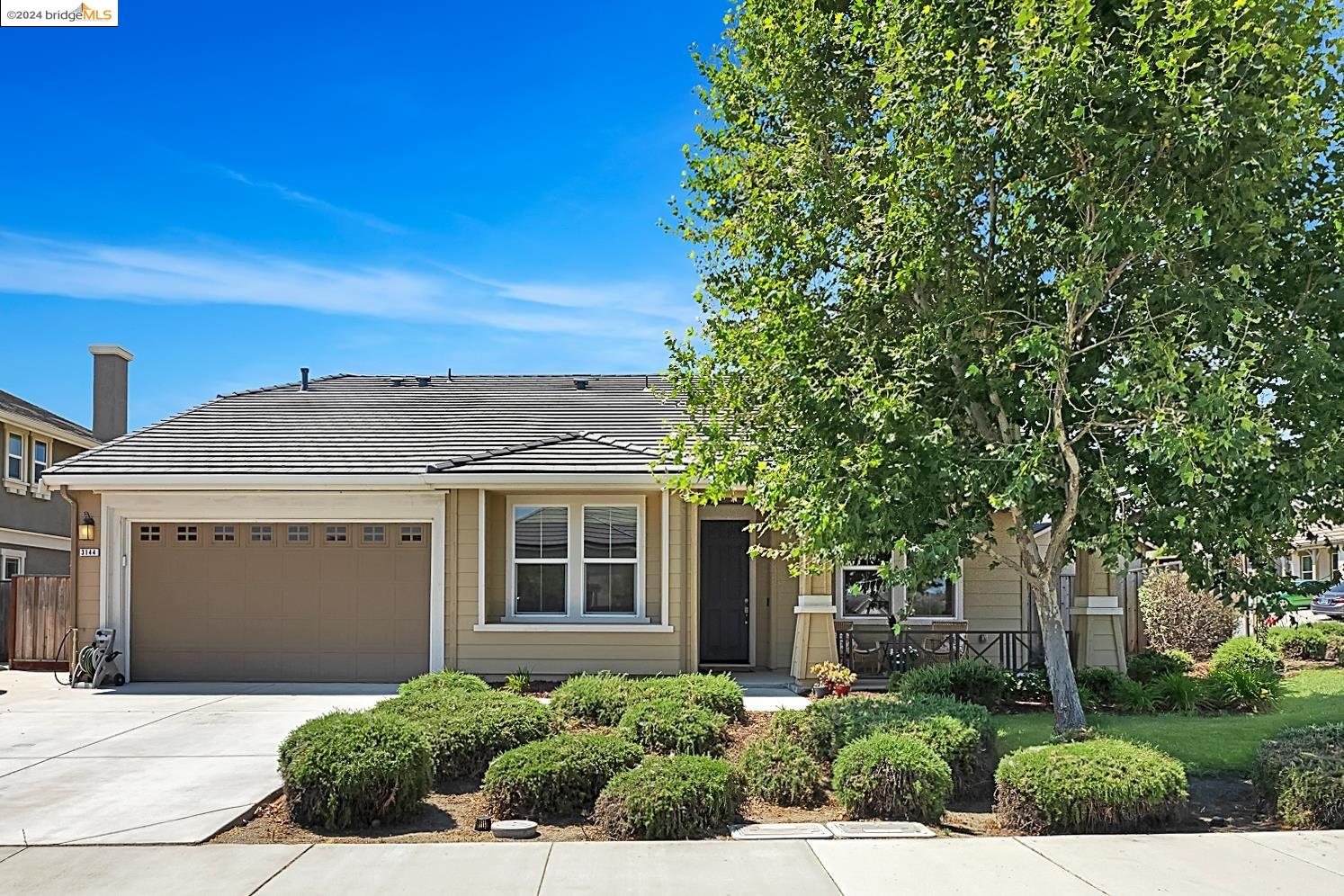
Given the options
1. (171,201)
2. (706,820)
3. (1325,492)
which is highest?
(171,201)

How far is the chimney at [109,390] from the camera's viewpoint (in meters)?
22.2

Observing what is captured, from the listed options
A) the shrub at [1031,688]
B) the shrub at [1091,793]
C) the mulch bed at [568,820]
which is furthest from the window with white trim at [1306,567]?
the shrub at [1091,793]

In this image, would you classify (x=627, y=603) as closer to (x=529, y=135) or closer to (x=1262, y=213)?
→ (x=529, y=135)

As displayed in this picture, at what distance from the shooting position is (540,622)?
14539mm

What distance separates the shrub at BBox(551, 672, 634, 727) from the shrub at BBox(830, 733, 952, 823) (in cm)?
297

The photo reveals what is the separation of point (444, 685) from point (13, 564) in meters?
16.9

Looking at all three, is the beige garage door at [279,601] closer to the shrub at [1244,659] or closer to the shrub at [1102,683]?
the shrub at [1102,683]

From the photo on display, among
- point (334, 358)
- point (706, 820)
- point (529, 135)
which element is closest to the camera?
point (706, 820)

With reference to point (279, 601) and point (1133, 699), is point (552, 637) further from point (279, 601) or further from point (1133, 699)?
point (1133, 699)

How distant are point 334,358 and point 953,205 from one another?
643 inches

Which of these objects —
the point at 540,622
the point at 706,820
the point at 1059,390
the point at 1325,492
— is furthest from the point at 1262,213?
the point at 540,622

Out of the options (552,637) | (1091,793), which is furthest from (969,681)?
(552,637)

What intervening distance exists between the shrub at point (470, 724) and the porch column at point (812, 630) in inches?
188
